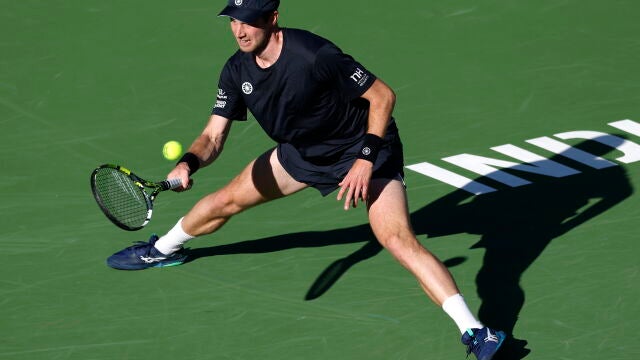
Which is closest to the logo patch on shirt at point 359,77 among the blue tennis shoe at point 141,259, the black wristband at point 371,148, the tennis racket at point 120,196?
the black wristband at point 371,148

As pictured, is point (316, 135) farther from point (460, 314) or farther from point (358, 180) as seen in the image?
point (460, 314)

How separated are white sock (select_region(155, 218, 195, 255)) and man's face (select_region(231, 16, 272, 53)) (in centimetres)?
174

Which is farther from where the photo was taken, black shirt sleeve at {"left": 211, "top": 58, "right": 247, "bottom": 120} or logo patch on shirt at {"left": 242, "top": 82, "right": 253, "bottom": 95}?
black shirt sleeve at {"left": 211, "top": 58, "right": 247, "bottom": 120}

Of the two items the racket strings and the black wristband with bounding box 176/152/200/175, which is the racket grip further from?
the racket strings

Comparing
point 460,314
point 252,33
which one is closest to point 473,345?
point 460,314

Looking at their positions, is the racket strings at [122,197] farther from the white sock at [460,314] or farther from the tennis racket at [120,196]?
the white sock at [460,314]

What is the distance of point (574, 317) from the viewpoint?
805 centimetres

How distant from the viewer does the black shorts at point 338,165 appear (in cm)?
795

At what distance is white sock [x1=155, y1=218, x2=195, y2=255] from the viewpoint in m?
8.95

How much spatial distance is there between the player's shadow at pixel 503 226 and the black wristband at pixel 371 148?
53.8 inches

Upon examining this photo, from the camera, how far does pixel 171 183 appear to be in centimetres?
782

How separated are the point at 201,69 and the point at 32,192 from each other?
9.04 feet

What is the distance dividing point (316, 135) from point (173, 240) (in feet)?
4.89

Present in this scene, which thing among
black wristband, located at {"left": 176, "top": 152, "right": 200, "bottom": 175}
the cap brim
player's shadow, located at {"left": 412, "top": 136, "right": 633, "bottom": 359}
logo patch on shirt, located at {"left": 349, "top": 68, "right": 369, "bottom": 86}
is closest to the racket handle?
black wristband, located at {"left": 176, "top": 152, "right": 200, "bottom": 175}
